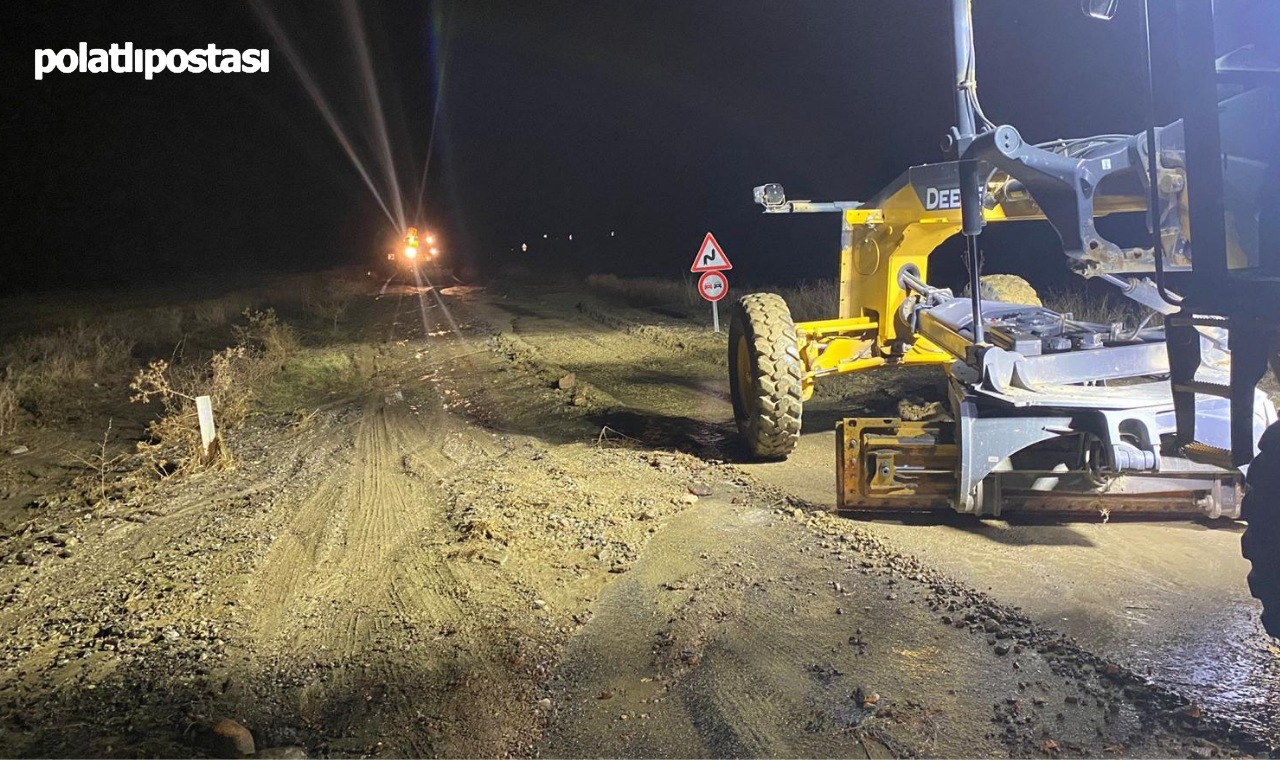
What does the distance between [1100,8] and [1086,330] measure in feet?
12.2

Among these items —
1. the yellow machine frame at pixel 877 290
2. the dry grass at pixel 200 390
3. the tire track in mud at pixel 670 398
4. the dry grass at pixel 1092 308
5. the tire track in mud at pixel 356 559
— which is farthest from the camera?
the dry grass at pixel 1092 308

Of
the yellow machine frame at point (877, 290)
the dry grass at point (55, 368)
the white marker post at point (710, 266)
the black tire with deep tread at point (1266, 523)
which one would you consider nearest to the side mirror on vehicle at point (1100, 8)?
the black tire with deep tread at point (1266, 523)

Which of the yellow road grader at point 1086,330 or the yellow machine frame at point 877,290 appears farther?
the yellow machine frame at point 877,290

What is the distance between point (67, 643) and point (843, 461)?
482 cm

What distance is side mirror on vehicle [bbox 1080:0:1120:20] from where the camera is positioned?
12.4 ft

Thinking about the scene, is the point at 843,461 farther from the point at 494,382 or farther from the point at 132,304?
the point at 132,304

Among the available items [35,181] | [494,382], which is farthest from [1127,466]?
[35,181]

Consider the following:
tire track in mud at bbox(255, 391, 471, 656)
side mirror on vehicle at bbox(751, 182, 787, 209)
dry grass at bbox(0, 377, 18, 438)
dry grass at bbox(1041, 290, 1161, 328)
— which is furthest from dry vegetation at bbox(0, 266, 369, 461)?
dry grass at bbox(1041, 290, 1161, 328)

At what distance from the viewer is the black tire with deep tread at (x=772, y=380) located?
26.0 feet

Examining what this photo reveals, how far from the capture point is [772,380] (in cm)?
789

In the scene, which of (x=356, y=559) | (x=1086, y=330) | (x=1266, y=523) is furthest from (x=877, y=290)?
(x=1266, y=523)

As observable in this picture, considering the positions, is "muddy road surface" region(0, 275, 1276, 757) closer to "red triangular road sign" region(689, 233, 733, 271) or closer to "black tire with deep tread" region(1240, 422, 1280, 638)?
"black tire with deep tread" region(1240, 422, 1280, 638)

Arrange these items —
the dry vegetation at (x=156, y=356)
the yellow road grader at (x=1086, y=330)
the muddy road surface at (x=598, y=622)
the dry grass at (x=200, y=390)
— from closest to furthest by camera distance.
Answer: the yellow road grader at (x=1086, y=330)
the muddy road surface at (x=598, y=622)
the dry grass at (x=200, y=390)
the dry vegetation at (x=156, y=356)

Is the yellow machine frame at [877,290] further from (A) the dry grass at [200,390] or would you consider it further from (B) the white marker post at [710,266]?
(B) the white marker post at [710,266]
